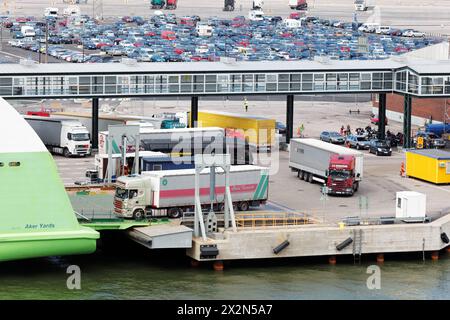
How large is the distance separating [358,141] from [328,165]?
534 inches

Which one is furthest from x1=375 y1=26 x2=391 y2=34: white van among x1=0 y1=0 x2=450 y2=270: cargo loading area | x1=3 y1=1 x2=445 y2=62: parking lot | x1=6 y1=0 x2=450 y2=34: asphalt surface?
x1=0 y1=0 x2=450 y2=270: cargo loading area

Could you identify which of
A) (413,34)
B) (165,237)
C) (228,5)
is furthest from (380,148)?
(228,5)

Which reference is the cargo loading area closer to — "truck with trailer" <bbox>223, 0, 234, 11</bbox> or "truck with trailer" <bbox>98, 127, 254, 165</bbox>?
"truck with trailer" <bbox>98, 127, 254, 165</bbox>

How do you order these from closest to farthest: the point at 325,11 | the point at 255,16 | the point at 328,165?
1. the point at 328,165
2. the point at 255,16
3. the point at 325,11

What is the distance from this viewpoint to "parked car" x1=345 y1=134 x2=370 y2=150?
7725 centimetres

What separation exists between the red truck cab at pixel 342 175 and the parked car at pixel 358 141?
1382 centimetres

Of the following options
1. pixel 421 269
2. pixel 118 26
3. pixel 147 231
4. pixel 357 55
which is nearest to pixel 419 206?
pixel 421 269

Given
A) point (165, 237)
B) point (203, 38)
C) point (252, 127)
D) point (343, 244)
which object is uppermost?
point (203, 38)

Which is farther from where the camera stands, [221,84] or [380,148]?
[221,84]

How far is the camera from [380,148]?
75.2m

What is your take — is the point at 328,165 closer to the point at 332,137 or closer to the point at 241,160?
the point at 241,160

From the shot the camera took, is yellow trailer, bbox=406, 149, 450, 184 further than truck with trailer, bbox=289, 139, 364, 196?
Yes

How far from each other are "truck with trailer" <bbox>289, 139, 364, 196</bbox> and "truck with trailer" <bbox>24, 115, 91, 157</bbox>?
11.1 meters

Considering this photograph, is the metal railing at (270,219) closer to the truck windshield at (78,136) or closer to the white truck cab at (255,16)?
the truck windshield at (78,136)
